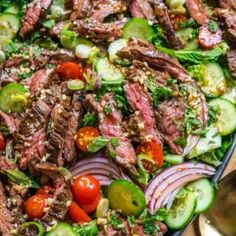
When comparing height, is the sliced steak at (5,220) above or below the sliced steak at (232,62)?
below

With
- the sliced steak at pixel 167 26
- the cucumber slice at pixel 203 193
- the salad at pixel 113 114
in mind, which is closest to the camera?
the salad at pixel 113 114

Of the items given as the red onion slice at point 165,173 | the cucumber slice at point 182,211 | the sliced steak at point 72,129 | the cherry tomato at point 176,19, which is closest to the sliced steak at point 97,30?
the cherry tomato at point 176,19

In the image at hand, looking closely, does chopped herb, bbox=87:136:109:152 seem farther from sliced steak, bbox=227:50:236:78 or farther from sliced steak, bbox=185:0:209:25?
sliced steak, bbox=185:0:209:25

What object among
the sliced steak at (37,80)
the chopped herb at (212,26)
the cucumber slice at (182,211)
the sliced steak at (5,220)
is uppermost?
the chopped herb at (212,26)

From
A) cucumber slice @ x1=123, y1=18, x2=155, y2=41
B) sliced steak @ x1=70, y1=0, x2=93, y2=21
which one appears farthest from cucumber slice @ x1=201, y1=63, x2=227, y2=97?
sliced steak @ x1=70, y1=0, x2=93, y2=21

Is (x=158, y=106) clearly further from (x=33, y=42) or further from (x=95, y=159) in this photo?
(x=33, y=42)

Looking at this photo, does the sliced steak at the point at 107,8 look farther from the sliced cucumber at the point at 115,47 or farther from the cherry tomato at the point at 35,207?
the cherry tomato at the point at 35,207

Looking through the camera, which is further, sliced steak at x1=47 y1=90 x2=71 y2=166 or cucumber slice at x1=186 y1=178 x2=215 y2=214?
cucumber slice at x1=186 y1=178 x2=215 y2=214
